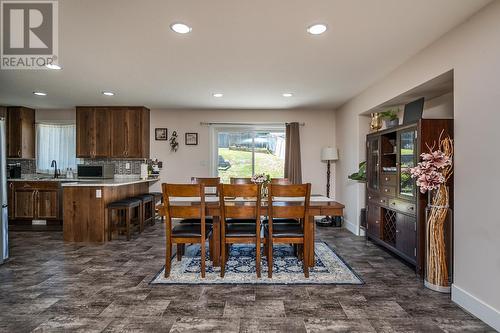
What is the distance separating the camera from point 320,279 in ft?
9.68

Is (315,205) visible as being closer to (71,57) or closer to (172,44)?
(172,44)

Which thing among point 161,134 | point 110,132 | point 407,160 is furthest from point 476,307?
point 110,132

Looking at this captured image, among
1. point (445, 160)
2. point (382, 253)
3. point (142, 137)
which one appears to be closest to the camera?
point (445, 160)

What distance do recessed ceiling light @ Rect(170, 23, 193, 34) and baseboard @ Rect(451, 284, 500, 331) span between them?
3227 mm

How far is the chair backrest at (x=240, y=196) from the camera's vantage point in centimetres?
281

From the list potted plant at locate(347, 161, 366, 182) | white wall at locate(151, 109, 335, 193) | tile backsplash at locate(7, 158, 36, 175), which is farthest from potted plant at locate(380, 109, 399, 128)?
tile backsplash at locate(7, 158, 36, 175)

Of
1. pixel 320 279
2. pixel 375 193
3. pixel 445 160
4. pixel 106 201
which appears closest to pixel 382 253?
pixel 375 193

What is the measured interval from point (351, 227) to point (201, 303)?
357 cm

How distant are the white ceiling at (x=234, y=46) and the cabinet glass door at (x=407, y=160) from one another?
88 cm

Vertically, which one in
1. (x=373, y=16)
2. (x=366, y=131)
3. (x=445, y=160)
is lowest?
(x=445, y=160)

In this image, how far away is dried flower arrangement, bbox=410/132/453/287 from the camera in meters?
2.60

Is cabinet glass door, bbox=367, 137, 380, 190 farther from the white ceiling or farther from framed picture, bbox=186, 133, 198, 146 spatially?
framed picture, bbox=186, 133, 198, 146

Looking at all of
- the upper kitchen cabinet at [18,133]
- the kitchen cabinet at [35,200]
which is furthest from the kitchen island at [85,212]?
the upper kitchen cabinet at [18,133]

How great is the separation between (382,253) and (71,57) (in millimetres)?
4542
